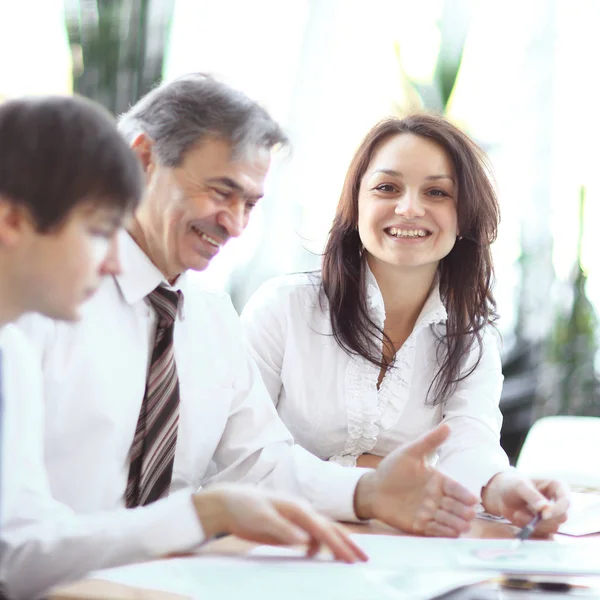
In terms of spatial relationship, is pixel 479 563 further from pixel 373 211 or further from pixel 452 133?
pixel 452 133

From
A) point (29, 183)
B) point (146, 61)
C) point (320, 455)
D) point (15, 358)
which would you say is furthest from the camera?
point (146, 61)

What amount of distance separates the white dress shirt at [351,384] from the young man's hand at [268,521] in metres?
0.87

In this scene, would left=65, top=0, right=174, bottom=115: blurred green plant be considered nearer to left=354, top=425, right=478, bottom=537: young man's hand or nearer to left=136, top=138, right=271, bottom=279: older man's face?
left=136, top=138, right=271, bottom=279: older man's face

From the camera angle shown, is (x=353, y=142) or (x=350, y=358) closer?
(x=350, y=358)

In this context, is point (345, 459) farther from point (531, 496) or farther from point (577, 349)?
point (577, 349)

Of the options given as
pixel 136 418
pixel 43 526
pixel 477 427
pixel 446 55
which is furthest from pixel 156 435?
pixel 446 55

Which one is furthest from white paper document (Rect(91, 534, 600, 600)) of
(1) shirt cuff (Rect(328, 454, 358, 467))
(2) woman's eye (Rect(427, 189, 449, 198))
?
(2) woman's eye (Rect(427, 189, 449, 198))

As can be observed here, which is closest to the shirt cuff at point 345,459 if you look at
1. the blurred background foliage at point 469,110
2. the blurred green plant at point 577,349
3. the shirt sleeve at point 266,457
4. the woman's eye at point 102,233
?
the shirt sleeve at point 266,457

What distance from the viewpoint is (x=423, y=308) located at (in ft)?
7.23

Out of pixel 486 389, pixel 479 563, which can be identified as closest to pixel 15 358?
pixel 479 563

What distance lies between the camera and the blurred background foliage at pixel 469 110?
3605 mm

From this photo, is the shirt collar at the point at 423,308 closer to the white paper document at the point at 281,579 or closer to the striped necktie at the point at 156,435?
the striped necktie at the point at 156,435

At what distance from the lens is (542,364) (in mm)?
4020

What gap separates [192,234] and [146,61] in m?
2.11
